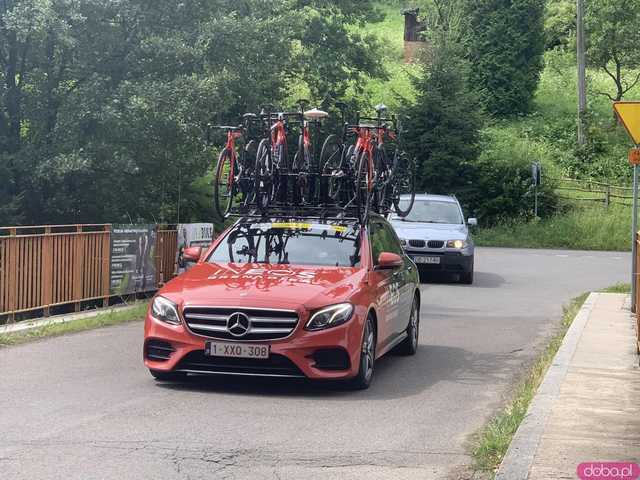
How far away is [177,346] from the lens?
9.85 meters

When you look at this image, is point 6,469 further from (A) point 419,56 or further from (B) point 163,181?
(A) point 419,56

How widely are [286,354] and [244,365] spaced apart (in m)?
0.38

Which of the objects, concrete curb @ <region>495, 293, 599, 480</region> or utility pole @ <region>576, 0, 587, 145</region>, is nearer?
concrete curb @ <region>495, 293, 599, 480</region>

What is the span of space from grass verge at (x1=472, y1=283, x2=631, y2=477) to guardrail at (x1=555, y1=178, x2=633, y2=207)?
111ft

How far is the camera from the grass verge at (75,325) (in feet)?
45.0

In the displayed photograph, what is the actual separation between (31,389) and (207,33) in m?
16.9

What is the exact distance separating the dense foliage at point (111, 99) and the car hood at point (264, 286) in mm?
12902

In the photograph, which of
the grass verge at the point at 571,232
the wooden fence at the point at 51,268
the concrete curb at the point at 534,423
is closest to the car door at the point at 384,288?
the concrete curb at the point at 534,423

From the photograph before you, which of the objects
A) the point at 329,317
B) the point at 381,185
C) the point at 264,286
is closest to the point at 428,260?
the point at 381,185

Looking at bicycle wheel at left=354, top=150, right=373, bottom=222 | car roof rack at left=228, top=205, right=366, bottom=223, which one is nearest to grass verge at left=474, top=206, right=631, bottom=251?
bicycle wheel at left=354, top=150, right=373, bottom=222

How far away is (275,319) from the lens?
966 centimetres

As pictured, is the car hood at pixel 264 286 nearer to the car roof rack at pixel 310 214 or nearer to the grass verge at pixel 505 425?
the car roof rack at pixel 310 214

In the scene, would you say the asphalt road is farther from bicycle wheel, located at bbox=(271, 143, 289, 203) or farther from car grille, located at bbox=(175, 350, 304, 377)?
bicycle wheel, located at bbox=(271, 143, 289, 203)

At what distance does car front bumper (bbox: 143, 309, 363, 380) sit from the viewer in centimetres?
966
